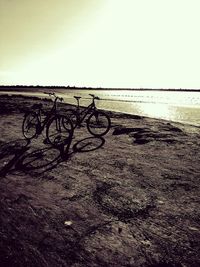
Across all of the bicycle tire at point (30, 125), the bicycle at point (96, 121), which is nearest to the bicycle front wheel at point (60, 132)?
the bicycle at point (96, 121)

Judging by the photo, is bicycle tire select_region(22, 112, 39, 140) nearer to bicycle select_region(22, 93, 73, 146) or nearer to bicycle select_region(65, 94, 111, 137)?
bicycle select_region(22, 93, 73, 146)

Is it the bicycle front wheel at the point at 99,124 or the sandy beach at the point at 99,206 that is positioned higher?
the bicycle front wheel at the point at 99,124

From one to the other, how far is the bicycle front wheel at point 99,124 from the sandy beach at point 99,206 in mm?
1852

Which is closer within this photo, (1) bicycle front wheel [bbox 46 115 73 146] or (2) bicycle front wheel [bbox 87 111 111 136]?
(1) bicycle front wheel [bbox 46 115 73 146]

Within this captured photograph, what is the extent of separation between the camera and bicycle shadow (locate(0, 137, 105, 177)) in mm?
7111

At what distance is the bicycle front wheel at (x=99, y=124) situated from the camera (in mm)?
10914

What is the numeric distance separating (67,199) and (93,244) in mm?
1539

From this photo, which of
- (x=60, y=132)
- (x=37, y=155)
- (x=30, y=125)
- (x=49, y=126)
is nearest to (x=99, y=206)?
(x=37, y=155)

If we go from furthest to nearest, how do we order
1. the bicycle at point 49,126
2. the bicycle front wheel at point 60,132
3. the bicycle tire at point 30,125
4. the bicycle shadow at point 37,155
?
the bicycle tire at point 30,125 < the bicycle at point 49,126 < the bicycle front wheel at point 60,132 < the bicycle shadow at point 37,155

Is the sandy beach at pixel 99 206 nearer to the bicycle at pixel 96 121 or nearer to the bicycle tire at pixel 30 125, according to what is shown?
the bicycle tire at pixel 30 125

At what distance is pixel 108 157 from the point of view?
819 cm

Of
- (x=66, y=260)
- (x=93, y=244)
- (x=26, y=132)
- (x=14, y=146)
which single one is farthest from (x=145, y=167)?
(x=26, y=132)

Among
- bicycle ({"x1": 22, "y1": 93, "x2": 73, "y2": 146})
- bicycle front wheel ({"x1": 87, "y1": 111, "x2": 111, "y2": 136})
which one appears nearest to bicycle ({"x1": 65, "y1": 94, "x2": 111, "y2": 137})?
bicycle front wheel ({"x1": 87, "y1": 111, "x2": 111, "y2": 136})

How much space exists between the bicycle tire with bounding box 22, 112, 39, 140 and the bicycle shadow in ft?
2.09
